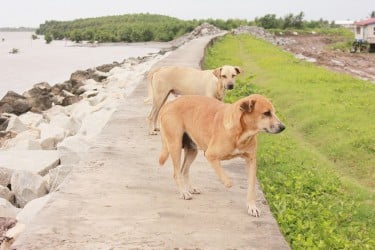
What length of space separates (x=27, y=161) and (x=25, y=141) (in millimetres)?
1714

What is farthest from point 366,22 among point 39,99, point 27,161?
point 27,161

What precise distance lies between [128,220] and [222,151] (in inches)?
41.3

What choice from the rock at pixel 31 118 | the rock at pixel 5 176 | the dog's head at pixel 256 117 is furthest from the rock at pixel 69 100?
the dog's head at pixel 256 117

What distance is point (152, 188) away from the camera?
20.2ft

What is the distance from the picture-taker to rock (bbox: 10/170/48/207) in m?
7.10

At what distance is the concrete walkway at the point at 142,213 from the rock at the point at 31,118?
7.00 m

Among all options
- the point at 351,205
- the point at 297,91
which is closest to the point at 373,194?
the point at 351,205

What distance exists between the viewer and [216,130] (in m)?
5.33

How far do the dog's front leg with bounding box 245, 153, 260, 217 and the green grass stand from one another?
48 centimetres

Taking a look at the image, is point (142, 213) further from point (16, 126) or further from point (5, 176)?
point (16, 126)

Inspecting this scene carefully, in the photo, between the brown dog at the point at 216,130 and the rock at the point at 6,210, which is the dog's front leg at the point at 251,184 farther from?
the rock at the point at 6,210

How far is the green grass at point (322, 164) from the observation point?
19.5 feet

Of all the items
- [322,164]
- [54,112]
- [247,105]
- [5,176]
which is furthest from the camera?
[54,112]

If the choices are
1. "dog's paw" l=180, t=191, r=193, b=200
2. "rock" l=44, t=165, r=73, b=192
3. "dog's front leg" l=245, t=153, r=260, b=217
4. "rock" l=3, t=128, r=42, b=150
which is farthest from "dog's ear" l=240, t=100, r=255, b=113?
"rock" l=3, t=128, r=42, b=150
